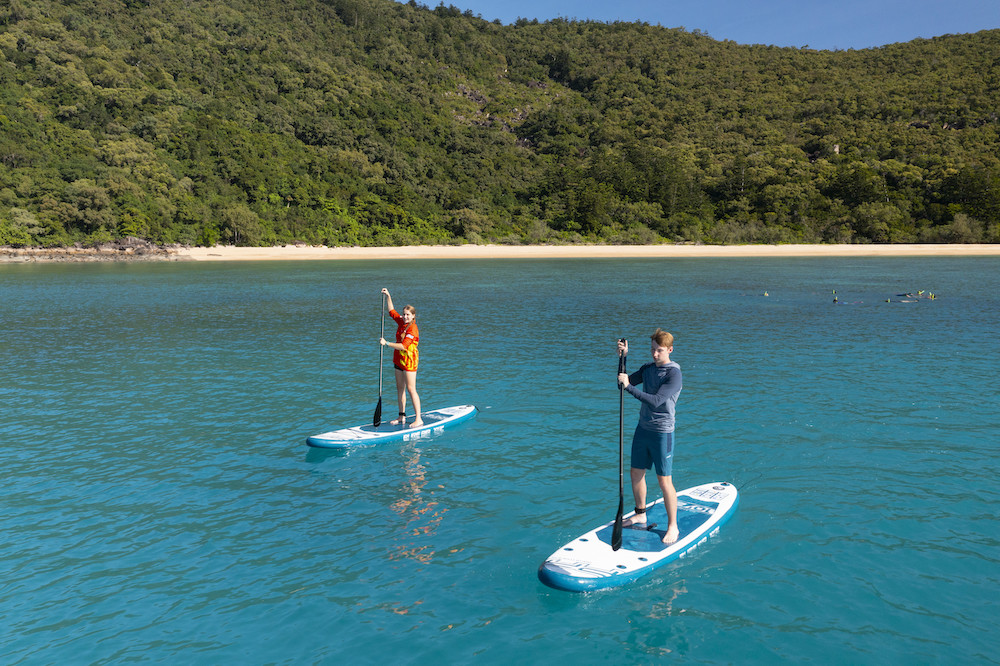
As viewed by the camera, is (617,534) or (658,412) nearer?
(658,412)

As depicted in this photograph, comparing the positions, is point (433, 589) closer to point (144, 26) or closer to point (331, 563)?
A: point (331, 563)

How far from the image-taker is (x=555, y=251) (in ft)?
325

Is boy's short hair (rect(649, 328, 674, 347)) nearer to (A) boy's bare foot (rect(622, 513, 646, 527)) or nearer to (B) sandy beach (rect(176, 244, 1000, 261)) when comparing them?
(A) boy's bare foot (rect(622, 513, 646, 527))

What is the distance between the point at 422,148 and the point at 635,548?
453 feet

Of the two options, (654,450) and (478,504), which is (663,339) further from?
(478,504)

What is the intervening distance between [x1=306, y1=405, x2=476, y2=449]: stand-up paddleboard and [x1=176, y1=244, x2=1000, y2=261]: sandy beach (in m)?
80.3

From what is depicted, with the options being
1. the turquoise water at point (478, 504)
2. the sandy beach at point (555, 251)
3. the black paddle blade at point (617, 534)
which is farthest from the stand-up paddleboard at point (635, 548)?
the sandy beach at point (555, 251)

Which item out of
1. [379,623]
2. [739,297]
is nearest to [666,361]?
[379,623]

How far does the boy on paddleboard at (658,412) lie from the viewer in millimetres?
8664

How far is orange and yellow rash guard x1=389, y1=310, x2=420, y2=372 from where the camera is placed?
46.5 feet

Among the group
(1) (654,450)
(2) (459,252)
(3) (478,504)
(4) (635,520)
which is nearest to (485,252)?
(2) (459,252)

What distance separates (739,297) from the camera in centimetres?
4384

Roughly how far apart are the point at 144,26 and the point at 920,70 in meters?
191

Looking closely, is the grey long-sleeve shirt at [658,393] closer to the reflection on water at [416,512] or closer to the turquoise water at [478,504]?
the turquoise water at [478,504]
